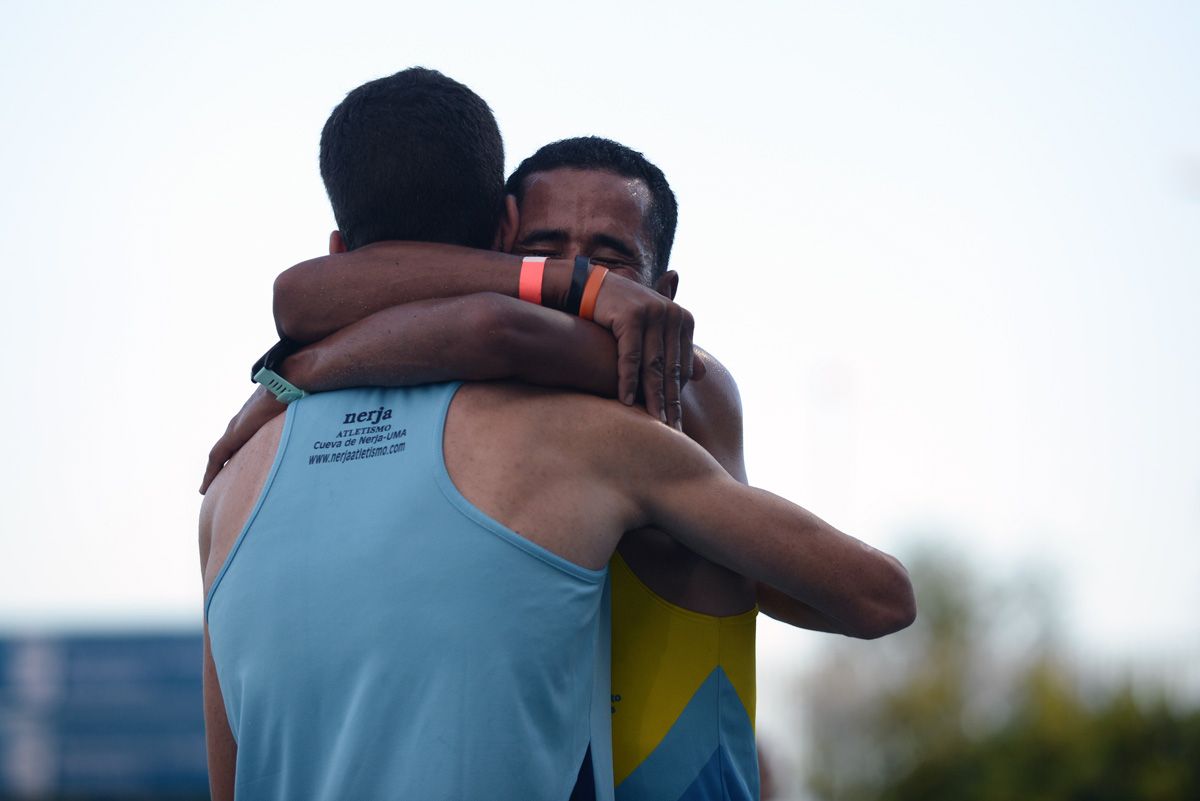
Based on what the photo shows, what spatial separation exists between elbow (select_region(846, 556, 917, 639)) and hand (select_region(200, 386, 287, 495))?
4.35ft

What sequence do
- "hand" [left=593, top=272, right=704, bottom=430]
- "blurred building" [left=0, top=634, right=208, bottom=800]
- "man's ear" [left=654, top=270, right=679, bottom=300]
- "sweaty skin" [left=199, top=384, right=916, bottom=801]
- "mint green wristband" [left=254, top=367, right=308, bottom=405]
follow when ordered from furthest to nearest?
"blurred building" [left=0, top=634, right=208, bottom=800] < "man's ear" [left=654, top=270, right=679, bottom=300] < "mint green wristband" [left=254, top=367, right=308, bottom=405] < "hand" [left=593, top=272, right=704, bottom=430] < "sweaty skin" [left=199, top=384, right=916, bottom=801]

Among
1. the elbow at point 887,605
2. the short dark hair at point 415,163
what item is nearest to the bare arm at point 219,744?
the short dark hair at point 415,163

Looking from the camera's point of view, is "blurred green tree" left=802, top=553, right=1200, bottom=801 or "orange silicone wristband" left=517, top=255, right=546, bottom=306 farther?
"blurred green tree" left=802, top=553, right=1200, bottom=801

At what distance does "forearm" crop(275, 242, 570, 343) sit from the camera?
302cm

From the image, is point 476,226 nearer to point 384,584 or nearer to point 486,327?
point 486,327

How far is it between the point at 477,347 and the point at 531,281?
0.86 feet

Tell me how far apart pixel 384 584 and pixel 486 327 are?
1.71 feet

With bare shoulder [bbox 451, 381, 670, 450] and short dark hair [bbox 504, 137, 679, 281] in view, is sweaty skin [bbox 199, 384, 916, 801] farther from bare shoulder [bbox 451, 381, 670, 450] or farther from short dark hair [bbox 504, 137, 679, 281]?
short dark hair [bbox 504, 137, 679, 281]

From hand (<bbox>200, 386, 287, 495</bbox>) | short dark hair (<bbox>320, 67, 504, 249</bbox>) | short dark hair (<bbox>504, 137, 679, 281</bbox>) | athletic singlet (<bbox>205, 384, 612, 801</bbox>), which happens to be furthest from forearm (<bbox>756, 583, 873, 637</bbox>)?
hand (<bbox>200, 386, 287, 495</bbox>)

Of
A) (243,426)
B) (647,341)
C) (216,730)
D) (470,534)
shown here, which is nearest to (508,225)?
(647,341)

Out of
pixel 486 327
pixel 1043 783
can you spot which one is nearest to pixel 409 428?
pixel 486 327

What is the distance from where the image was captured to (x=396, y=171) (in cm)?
307

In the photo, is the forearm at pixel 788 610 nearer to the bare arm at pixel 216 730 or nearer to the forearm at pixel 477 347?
the forearm at pixel 477 347

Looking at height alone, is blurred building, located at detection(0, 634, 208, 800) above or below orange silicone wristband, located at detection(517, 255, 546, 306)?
below
